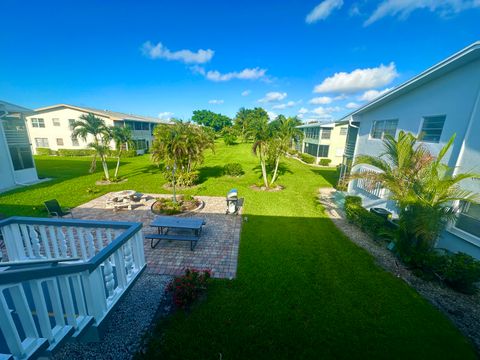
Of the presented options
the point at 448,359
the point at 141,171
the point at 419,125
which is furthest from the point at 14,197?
the point at 419,125

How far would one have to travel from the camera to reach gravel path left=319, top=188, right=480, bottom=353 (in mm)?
4808

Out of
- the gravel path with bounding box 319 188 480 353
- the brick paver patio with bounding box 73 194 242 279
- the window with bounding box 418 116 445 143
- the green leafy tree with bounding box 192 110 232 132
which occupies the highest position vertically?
the green leafy tree with bounding box 192 110 232 132

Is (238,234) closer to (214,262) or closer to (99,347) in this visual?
(214,262)

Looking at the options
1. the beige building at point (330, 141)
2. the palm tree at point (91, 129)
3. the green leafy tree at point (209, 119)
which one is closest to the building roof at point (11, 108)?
the palm tree at point (91, 129)

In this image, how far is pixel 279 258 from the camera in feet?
23.4

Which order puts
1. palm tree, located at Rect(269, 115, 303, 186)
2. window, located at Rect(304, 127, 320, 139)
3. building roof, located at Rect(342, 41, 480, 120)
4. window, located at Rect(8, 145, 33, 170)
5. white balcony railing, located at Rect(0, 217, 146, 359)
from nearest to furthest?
white balcony railing, located at Rect(0, 217, 146, 359)
building roof, located at Rect(342, 41, 480, 120)
palm tree, located at Rect(269, 115, 303, 186)
window, located at Rect(8, 145, 33, 170)
window, located at Rect(304, 127, 320, 139)

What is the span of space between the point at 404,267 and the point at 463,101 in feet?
19.8

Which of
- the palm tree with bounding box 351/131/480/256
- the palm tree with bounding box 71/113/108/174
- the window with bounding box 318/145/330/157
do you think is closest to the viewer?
the palm tree with bounding box 351/131/480/256

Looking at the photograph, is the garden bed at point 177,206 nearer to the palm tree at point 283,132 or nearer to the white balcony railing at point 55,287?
the white balcony railing at point 55,287

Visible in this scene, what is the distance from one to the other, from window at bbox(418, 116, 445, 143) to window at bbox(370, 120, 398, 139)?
163cm

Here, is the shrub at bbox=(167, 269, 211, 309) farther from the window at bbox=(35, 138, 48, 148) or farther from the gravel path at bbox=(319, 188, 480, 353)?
the window at bbox=(35, 138, 48, 148)

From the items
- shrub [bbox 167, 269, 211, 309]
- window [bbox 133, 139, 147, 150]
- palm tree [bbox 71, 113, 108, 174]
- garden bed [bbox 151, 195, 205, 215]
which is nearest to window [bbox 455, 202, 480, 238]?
shrub [bbox 167, 269, 211, 309]

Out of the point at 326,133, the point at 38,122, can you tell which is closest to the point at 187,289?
the point at 326,133

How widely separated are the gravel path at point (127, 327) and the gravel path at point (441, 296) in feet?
22.9
